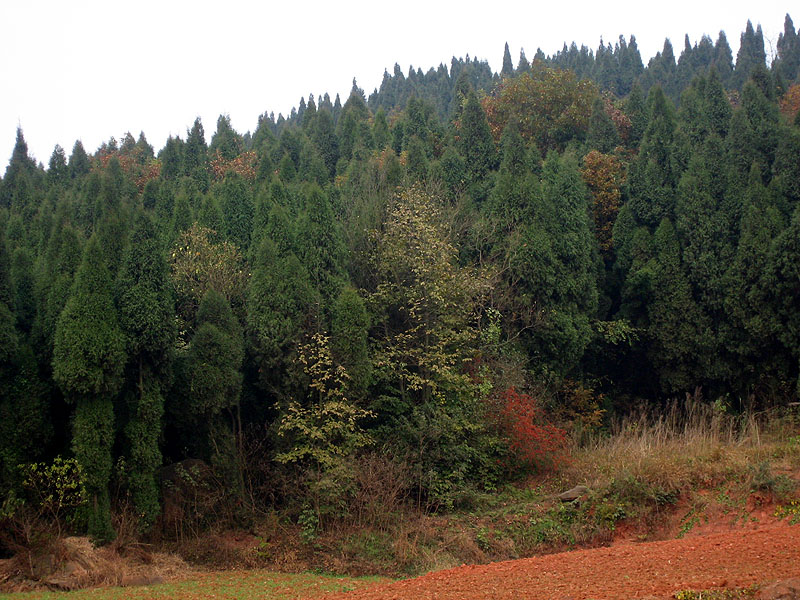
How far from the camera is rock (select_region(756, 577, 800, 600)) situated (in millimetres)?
6961

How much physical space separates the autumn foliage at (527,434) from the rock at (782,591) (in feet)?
34.2

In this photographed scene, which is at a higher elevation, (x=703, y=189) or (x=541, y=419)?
(x=703, y=189)

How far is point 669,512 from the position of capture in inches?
568

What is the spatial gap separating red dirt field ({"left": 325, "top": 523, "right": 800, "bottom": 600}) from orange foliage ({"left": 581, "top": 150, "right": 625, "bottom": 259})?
18007mm

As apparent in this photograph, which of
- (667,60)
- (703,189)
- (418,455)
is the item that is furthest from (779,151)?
(667,60)

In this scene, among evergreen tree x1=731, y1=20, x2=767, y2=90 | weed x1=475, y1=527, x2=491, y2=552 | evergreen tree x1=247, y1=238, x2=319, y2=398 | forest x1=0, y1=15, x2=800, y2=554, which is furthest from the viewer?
evergreen tree x1=731, y1=20, x2=767, y2=90

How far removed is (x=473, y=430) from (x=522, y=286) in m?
6.88

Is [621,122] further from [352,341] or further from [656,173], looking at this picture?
[352,341]

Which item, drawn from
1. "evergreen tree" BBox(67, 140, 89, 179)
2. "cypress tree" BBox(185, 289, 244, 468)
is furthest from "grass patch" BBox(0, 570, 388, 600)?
"evergreen tree" BBox(67, 140, 89, 179)

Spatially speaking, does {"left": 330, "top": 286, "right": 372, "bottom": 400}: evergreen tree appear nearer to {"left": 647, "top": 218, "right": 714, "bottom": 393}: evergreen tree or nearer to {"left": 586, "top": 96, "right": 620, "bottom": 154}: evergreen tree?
{"left": 647, "top": 218, "right": 714, "bottom": 393}: evergreen tree

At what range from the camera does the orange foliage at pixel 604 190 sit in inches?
1087

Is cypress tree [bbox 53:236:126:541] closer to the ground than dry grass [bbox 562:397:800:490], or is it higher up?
higher up

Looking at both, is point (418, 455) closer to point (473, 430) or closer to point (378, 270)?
point (473, 430)

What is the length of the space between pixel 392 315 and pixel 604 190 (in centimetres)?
1277
